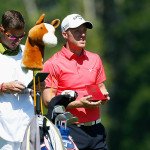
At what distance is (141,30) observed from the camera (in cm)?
3906

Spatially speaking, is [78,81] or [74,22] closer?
[78,81]

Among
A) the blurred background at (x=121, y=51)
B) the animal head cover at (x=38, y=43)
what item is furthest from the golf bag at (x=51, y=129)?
the blurred background at (x=121, y=51)

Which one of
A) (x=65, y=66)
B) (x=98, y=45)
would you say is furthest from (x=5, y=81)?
(x=98, y=45)

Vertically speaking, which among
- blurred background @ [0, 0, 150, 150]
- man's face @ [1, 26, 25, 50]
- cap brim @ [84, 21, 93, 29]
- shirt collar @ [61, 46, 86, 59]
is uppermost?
man's face @ [1, 26, 25, 50]

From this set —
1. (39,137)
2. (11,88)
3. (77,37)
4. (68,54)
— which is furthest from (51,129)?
(77,37)

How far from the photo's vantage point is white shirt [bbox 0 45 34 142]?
34.0 feet

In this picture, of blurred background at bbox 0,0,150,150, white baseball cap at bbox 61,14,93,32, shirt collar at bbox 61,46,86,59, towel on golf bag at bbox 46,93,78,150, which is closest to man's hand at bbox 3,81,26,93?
towel on golf bag at bbox 46,93,78,150

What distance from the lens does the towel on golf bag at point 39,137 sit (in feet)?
→ 33.3

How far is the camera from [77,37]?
1120 centimetres

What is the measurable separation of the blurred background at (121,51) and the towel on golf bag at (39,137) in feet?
78.2

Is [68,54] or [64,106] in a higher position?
[68,54]

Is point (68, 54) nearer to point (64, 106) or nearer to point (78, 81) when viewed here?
point (78, 81)

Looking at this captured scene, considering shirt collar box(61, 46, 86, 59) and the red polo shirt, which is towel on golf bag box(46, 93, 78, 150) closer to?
the red polo shirt

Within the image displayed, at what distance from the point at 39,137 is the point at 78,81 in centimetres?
104
